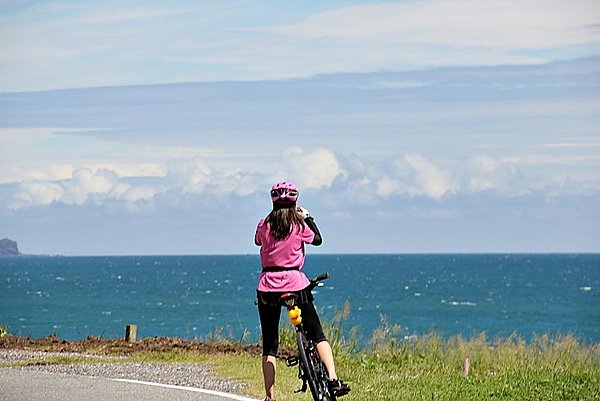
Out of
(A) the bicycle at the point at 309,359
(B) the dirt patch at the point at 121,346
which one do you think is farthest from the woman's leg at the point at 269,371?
(B) the dirt patch at the point at 121,346

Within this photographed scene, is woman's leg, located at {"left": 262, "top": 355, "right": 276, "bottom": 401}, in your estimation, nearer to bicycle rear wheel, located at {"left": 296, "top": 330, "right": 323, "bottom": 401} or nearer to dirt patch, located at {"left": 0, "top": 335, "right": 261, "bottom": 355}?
bicycle rear wheel, located at {"left": 296, "top": 330, "right": 323, "bottom": 401}

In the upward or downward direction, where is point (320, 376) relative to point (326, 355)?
downward

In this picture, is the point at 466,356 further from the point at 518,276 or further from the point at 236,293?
the point at 518,276

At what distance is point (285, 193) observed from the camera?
460 inches

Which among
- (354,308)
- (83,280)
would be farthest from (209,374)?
(83,280)

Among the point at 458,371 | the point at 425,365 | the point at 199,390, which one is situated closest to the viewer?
the point at 199,390

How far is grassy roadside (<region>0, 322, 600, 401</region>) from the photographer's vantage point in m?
13.5

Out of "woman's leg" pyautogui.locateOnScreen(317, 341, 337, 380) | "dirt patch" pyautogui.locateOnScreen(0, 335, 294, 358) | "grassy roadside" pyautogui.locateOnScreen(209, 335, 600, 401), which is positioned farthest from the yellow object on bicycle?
"dirt patch" pyautogui.locateOnScreen(0, 335, 294, 358)

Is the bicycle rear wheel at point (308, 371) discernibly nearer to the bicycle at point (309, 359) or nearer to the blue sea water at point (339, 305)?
the bicycle at point (309, 359)

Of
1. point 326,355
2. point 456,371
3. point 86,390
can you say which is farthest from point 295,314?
point 456,371

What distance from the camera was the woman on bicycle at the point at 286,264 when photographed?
37.9ft

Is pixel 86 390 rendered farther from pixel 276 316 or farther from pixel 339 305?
pixel 339 305

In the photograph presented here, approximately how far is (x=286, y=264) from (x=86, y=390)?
3.45 m

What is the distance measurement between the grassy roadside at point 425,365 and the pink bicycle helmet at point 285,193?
2.60m
